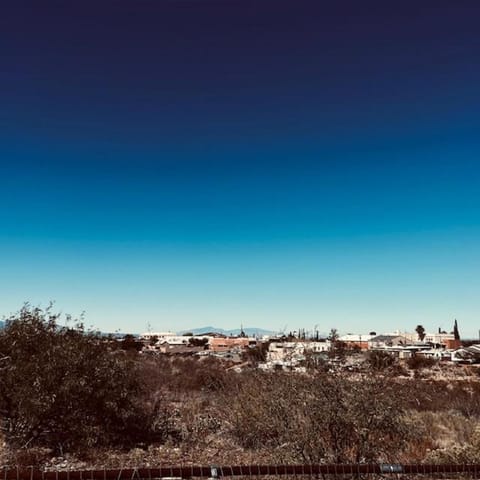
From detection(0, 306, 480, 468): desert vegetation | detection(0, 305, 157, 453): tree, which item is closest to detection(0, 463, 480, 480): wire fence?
detection(0, 306, 480, 468): desert vegetation

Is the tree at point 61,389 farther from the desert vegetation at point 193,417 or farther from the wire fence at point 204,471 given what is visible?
the wire fence at point 204,471

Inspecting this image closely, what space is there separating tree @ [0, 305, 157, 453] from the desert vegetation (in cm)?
2

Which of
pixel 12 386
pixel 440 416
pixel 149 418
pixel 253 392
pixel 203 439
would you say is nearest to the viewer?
pixel 12 386

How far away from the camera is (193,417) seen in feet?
52.2

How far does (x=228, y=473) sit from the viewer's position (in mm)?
5359

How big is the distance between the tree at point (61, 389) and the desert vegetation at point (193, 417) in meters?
0.02

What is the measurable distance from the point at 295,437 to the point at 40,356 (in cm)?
621

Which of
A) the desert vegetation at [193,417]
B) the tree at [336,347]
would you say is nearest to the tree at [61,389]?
the desert vegetation at [193,417]

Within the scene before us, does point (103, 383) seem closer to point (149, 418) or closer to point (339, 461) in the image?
point (149, 418)

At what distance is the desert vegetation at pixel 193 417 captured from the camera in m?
9.12

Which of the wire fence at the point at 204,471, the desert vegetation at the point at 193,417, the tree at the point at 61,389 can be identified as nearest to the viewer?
the wire fence at the point at 204,471

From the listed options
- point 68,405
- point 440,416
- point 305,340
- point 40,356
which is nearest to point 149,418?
point 68,405

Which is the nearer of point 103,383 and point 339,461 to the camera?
point 339,461

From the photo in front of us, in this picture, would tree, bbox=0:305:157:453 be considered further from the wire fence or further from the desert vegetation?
the wire fence
